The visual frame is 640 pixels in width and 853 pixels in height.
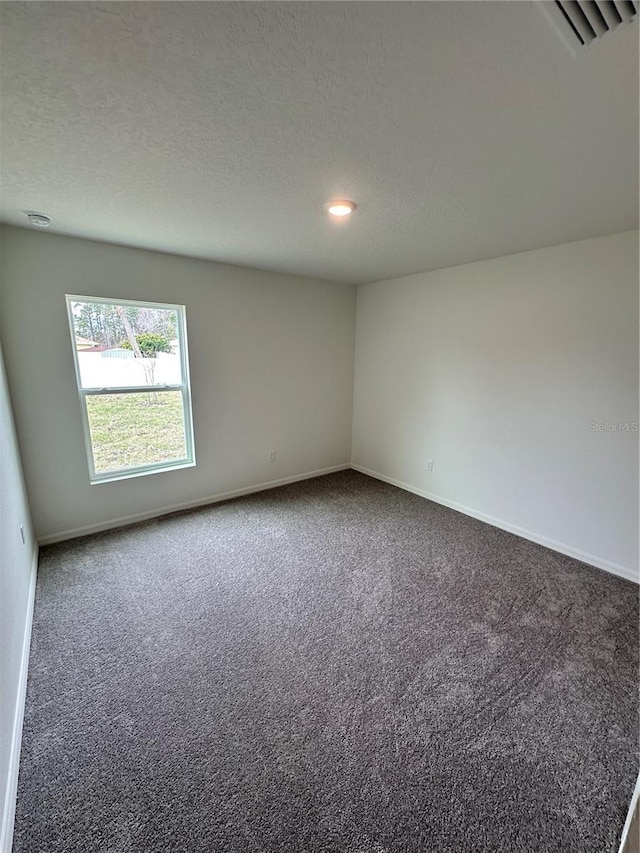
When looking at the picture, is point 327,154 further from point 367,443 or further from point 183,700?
point 367,443

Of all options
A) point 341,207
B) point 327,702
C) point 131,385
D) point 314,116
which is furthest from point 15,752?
point 341,207

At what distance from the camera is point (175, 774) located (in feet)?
4.39

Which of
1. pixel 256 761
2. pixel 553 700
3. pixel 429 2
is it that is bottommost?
pixel 553 700

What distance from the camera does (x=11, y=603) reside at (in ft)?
5.41

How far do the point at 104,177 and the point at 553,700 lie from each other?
3.35 metres

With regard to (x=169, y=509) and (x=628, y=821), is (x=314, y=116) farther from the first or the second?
(x=169, y=509)

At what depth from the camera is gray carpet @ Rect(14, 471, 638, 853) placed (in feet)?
3.98

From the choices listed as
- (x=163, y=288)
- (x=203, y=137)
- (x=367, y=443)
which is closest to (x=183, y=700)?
(x=203, y=137)

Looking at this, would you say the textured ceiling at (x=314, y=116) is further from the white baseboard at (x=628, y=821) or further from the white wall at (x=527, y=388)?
the white baseboard at (x=628, y=821)

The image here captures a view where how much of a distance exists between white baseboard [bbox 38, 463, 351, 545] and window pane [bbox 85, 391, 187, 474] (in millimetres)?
471

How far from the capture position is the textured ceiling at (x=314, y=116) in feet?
3.06

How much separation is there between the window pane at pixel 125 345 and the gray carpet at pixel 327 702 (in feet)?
4.82

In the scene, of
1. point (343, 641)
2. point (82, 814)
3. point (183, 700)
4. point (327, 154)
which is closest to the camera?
point (82, 814)

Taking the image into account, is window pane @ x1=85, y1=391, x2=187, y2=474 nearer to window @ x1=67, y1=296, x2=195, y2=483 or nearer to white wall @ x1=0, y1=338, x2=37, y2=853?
window @ x1=67, y1=296, x2=195, y2=483
